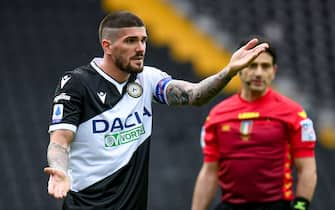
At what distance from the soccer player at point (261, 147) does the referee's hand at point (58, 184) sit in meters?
2.00

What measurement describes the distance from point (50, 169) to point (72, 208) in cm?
50

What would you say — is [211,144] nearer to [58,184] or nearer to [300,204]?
[300,204]

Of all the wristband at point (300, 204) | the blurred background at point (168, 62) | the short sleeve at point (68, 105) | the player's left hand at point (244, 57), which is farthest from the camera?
the blurred background at point (168, 62)

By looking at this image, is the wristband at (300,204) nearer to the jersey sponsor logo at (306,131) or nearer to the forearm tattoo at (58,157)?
the jersey sponsor logo at (306,131)

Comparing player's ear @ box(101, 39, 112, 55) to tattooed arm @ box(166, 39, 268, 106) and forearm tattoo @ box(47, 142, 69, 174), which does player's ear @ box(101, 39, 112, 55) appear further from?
forearm tattoo @ box(47, 142, 69, 174)

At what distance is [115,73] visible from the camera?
5113 millimetres

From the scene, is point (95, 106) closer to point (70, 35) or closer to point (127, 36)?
point (127, 36)

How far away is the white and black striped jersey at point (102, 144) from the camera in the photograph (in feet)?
16.4

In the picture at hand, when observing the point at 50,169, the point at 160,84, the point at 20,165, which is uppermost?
the point at 160,84

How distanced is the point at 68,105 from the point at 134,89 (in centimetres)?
40

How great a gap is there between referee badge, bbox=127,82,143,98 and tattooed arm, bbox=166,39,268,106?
6.0 inches

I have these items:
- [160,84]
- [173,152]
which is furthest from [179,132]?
[160,84]

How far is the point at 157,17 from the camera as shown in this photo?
10859 mm

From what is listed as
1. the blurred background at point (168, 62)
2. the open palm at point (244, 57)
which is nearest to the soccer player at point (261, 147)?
the open palm at point (244, 57)
